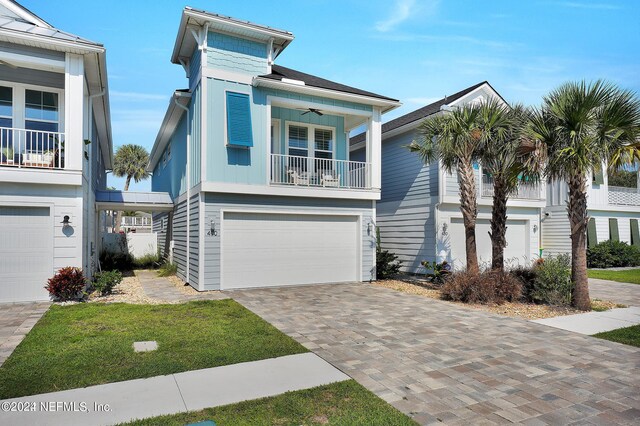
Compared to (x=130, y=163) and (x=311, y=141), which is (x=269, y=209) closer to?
(x=311, y=141)

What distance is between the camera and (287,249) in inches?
482

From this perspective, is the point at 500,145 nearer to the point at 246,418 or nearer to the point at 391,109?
the point at 391,109

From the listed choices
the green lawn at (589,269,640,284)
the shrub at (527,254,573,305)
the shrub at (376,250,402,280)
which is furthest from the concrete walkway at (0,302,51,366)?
the green lawn at (589,269,640,284)

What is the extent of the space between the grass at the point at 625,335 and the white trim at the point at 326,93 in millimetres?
Result: 8988

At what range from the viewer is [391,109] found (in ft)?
44.3

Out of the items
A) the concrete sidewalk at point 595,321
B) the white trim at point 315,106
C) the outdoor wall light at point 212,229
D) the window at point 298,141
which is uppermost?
the white trim at point 315,106

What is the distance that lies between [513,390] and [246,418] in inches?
116

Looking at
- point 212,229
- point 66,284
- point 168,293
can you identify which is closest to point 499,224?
point 212,229

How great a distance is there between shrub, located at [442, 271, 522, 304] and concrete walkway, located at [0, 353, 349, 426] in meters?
5.70

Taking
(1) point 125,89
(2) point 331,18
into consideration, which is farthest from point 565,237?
(1) point 125,89

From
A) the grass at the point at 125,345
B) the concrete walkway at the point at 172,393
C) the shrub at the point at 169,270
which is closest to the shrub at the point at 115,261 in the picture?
the shrub at the point at 169,270

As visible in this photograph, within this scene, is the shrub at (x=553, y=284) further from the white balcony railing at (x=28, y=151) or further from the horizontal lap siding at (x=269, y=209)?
the white balcony railing at (x=28, y=151)

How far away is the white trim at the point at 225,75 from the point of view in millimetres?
11055

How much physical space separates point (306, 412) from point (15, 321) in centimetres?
655
